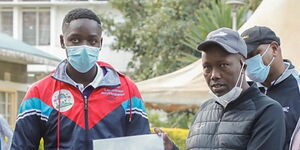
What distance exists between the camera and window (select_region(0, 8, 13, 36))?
3291cm

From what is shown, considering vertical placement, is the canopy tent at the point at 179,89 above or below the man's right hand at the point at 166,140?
below

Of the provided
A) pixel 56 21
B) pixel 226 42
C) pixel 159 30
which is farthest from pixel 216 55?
pixel 56 21

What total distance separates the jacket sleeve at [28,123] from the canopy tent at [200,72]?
551 cm

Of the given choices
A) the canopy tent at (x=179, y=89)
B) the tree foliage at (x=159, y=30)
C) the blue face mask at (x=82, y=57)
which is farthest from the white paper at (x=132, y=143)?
the tree foliage at (x=159, y=30)

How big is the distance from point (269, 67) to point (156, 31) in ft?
45.0

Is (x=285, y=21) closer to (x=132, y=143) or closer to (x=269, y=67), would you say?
(x=269, y=67)

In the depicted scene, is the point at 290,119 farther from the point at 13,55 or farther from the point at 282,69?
the point at 13,55

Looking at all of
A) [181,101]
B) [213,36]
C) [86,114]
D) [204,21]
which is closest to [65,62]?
[86,114]

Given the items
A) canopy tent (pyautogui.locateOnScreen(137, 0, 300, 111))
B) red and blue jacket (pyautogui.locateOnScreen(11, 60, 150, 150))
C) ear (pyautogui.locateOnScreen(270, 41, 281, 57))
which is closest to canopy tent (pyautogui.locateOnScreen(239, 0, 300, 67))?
canopy tent (pyautogui.locateOnScreen(137, 0, 300, 111))

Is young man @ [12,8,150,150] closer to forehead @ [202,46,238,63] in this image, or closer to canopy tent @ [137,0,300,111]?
forehead @ [202,46,238,63]

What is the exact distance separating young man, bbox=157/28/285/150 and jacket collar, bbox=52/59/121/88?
56 cm

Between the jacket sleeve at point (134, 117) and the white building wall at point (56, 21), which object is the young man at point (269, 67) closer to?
the jacket sleeve at point (134, 117)

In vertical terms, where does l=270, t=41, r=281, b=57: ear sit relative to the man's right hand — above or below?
above

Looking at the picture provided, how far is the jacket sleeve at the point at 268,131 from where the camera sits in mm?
3396
